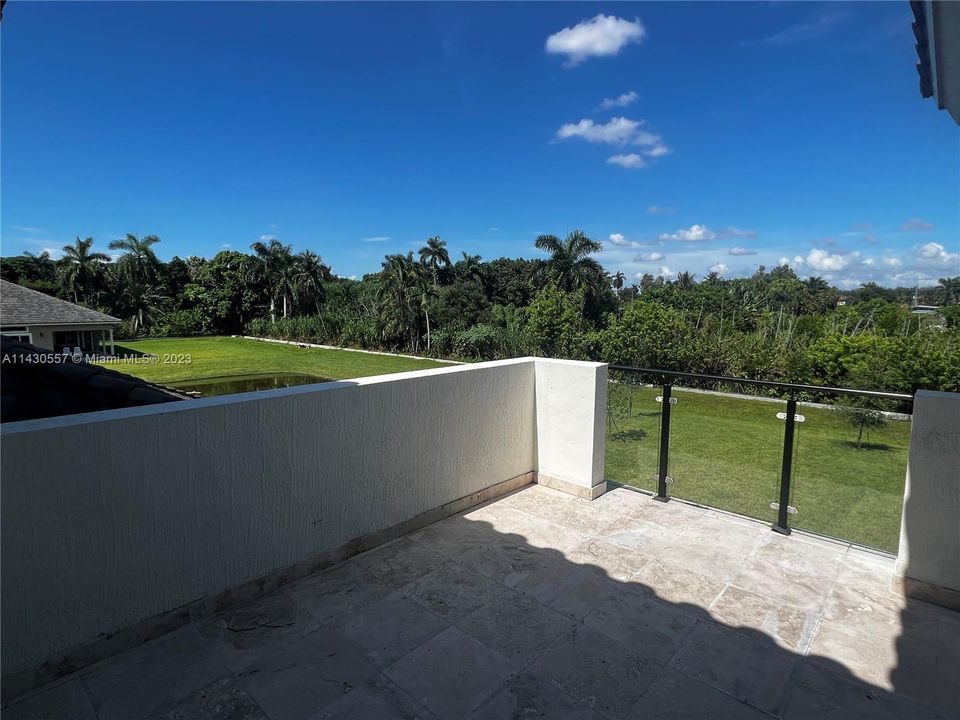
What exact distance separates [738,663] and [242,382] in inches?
746

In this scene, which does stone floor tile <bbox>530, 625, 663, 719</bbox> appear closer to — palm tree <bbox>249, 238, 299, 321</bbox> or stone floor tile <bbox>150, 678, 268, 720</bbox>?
stone floor tile <bbox>150, 678, 268, 720</bbox>

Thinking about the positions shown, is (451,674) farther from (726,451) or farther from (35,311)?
(35,311)

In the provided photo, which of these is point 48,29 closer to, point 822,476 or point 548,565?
point 548,565

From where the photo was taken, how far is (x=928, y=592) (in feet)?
8.14

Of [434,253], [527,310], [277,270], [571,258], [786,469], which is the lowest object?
[786,469]

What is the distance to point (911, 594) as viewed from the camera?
2520mm

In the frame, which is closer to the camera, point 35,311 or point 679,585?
point 679,585

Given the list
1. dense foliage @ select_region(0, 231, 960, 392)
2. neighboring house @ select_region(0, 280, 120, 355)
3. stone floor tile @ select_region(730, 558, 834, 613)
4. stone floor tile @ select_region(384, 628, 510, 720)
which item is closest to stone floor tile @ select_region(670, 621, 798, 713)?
stone floor tile @ select_region(730, 558, 834, 613)

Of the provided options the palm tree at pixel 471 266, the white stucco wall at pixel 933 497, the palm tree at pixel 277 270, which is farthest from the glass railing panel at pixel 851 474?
the palm tree at pixel 277 270

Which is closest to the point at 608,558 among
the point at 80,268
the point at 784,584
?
the point at 784,584

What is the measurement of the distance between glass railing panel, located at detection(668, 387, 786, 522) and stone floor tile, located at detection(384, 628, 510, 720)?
2422 mm

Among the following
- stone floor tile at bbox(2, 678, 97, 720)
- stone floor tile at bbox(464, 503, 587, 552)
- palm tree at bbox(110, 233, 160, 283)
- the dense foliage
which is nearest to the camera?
stone floor tile at bbox(2, 678, 97, 720)

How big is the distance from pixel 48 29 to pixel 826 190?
1186 inches

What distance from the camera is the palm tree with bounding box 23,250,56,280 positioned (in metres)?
32.2
